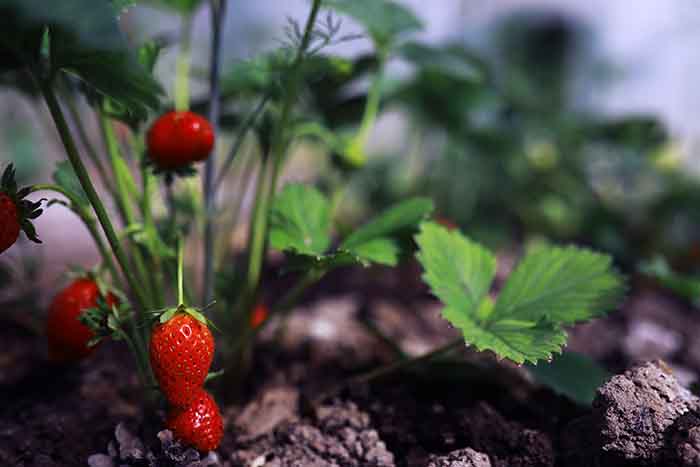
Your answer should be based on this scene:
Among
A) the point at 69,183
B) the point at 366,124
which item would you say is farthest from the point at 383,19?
the point at 69,183

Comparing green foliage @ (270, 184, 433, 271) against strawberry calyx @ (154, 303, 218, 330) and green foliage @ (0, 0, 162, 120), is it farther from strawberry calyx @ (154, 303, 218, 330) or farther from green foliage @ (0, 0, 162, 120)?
green foliage @ (0, 0, 162, 120)

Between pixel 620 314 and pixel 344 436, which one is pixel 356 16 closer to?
pixel 344 436

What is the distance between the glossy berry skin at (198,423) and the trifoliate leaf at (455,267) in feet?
1.02

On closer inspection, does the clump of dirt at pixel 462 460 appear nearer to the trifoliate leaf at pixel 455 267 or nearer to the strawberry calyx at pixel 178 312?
the trifoliate leaf at pixel 455 267

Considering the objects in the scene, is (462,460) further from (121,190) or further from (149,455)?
(121,190)

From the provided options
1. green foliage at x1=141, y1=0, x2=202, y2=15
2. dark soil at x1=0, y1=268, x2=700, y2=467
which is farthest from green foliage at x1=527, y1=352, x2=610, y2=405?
green foliage at x1=141, y1=0, x2=202, y2=15

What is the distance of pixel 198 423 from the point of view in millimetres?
671

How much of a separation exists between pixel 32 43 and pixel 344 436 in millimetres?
587

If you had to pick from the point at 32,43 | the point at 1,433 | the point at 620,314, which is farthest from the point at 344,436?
the point at 620,314

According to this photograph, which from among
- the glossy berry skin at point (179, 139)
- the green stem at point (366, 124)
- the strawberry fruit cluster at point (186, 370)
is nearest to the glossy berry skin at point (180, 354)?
the strawberry fruit cluster at point (186, 370)

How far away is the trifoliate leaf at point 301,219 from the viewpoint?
825 mm

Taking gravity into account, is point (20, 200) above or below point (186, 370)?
A: above

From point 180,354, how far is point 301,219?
305 mm

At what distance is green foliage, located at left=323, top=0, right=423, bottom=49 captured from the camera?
3.10 ft
